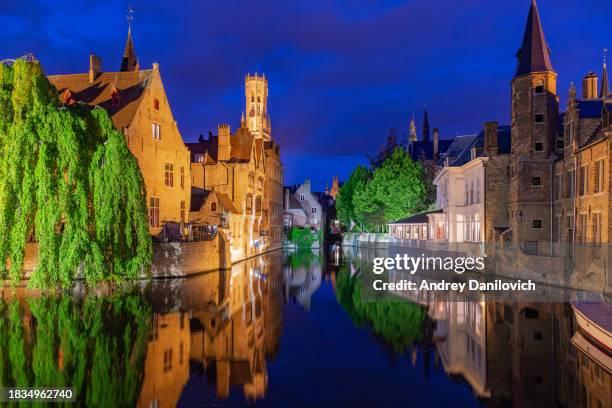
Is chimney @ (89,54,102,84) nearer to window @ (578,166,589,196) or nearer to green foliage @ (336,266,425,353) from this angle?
green foliage @ (336,266,425,353)

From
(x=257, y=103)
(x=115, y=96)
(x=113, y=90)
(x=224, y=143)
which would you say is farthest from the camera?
(x=257, y=103)

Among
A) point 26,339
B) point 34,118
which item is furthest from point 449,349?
point 34,118

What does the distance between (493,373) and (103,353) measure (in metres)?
10.5

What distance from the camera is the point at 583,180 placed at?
29.0 meters

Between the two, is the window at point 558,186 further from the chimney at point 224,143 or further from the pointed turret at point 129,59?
the pointed turret at point 129,59

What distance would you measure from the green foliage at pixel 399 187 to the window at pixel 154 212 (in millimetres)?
32943

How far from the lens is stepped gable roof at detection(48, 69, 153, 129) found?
35656 mm

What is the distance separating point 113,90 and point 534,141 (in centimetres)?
2969

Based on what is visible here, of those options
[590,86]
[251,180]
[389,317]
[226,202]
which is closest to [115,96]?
[226,202]

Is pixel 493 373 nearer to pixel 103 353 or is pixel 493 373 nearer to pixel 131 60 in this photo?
pixel 103 353

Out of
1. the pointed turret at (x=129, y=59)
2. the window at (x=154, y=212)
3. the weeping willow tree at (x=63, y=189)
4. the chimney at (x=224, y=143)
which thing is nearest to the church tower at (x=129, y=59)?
the pointed turret at (x=129, y=59)

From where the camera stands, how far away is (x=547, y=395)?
37.8 feet

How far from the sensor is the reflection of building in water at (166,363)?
1115 cm

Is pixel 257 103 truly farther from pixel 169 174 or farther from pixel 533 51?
pixel 533 51
